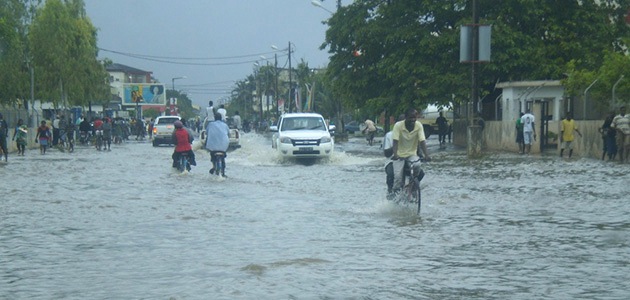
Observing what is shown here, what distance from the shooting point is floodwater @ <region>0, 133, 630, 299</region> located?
9.00m

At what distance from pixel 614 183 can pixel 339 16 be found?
3120 centimetres

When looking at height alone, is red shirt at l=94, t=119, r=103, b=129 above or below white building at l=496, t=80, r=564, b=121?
below

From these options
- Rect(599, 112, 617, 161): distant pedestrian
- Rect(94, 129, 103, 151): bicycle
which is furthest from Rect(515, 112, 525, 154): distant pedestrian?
Rect(94, 129, 103, 151): bicycle

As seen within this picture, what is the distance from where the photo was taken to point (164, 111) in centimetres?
15575

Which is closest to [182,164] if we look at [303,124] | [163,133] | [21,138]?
[303,124]

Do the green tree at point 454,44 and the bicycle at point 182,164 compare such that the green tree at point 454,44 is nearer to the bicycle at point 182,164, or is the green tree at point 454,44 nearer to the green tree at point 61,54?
the bicycle at point 182,164

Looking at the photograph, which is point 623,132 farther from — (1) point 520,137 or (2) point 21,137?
(2) point 21,137

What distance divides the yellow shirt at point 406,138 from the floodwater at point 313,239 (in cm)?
96

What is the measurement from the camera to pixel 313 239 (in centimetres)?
1254

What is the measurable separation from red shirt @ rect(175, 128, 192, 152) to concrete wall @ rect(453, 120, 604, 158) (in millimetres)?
14554

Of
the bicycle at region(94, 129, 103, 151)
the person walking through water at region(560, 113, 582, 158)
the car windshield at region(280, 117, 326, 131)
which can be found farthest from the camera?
the bicycle at region(94, 129, 103, 151)

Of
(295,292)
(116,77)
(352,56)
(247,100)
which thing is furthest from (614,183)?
(247,100)

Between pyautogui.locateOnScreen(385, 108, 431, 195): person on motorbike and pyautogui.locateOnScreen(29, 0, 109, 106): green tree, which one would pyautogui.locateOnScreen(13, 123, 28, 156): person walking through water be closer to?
pyautogui.locateOnScreen(29, 0, 109, 106): green tree

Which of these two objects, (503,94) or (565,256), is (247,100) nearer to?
(503,94)
